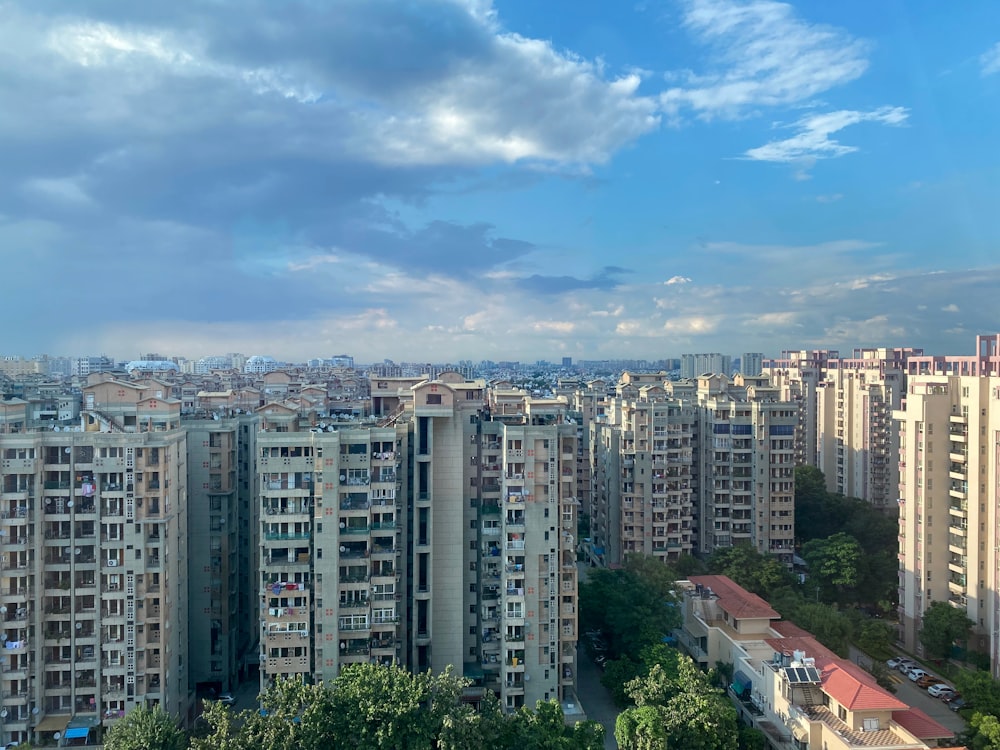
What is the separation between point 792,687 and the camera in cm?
1163

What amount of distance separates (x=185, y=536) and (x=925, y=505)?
18.0m

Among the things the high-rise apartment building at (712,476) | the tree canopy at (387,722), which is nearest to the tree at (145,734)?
the tree canopy at (387,722)

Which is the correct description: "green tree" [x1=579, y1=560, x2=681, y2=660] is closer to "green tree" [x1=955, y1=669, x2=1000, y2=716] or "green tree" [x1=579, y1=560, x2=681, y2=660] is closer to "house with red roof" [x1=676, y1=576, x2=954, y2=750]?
"house with red roof" [x1=676, y1=576, x2=954, y2=750]

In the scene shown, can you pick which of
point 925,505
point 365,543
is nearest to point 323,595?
point 365,543

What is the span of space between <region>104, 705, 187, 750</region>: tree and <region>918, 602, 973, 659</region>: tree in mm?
16168

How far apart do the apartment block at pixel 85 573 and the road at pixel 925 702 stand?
15.5m

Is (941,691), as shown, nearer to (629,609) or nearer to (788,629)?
(788,629)

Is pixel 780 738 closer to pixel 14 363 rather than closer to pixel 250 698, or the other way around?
pixel 250 698

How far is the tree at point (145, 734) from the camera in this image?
428 inches

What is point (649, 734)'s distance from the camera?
10.8 meters

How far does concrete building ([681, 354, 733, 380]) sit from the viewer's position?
64.4 metres

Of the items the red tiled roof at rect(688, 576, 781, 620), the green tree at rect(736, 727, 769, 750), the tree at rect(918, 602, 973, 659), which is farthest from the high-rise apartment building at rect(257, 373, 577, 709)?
the tree at rect(918, 602, 973, 659)

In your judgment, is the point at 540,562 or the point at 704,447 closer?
the point at 540,562

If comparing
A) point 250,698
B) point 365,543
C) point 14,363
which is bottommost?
point 250,698
